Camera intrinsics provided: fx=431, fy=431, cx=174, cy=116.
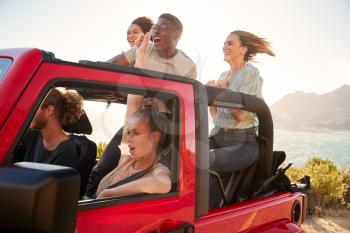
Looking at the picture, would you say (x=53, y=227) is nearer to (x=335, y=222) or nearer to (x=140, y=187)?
(x=140, y=187)

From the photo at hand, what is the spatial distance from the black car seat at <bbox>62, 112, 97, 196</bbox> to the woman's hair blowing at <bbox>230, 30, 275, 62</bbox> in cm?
182

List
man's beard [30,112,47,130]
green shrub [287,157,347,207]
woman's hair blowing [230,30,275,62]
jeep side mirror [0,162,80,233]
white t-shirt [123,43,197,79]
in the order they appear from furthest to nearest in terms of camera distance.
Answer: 1. green shrub [287,157,347,207]
2. woman's hair blowing [230,30,275,62]
3. white t-shirt [123,43,197,79]
4. man's beard [30,112,47,130]
5. jeep side mirror [0,162,80,233]

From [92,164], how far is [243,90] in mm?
1616

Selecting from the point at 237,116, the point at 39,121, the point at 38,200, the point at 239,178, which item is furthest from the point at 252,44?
the point at 38,200

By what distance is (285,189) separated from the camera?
3035mm

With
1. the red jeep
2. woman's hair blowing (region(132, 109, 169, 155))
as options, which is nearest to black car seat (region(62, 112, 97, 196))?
the red jeep

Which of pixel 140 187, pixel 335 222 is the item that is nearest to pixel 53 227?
pixel 140 187

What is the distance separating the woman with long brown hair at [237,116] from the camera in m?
2.96

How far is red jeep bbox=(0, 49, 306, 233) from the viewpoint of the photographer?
46.5 inches

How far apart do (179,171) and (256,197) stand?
3.44 ft

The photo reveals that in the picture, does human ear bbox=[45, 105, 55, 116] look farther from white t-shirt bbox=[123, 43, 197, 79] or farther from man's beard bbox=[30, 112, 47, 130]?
white t-shirt bbox=[123, 43, 197, 79]

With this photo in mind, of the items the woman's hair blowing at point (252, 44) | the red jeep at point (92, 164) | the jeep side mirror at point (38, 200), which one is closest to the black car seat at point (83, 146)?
the red jeep at point (92, 164)

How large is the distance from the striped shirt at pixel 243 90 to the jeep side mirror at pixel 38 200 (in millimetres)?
2342

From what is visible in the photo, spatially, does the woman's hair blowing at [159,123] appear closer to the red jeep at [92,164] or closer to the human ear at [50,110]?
the red jeep at [92,164]
